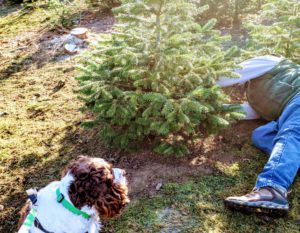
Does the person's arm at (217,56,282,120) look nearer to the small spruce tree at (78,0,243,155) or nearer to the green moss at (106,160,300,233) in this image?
the small spruce tree at (78,0,243,155)

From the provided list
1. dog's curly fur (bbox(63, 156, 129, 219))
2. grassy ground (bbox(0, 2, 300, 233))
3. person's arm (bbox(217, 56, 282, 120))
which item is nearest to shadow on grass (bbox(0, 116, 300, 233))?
grassy ground (bbox(0, 2, 300, 233))

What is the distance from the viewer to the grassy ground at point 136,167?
10.6 feet

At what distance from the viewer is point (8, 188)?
3.83 meters

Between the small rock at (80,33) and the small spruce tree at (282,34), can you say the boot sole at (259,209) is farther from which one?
the small rock at (80,33)

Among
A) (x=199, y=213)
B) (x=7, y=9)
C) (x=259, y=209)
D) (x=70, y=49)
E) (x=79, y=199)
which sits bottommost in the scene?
(x=199, y=213)

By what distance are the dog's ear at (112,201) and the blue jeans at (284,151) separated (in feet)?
4.79

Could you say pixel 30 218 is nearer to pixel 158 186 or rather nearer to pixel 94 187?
pixel 94 187

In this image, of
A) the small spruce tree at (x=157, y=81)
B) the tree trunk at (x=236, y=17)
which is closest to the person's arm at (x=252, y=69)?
the small spruce tree at (x=157, y=81)

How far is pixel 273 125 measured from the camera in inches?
147

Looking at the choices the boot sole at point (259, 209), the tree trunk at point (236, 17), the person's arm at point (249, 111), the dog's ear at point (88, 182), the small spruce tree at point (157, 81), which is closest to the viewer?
the dog's ear at point (88, 182)

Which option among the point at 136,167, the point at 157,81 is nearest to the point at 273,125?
the point at 157,81

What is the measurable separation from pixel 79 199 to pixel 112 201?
21 cm

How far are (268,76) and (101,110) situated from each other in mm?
1876

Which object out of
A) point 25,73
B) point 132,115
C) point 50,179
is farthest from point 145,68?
point 25,73
